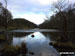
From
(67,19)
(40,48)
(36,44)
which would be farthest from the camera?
(67,19)

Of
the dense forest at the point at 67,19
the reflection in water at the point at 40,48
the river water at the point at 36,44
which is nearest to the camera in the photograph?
the reflection in water at the point at 40,48

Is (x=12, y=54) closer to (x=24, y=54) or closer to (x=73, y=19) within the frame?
(x=24, y=54)

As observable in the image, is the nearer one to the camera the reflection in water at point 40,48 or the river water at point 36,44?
the reflection in water at point 40,48

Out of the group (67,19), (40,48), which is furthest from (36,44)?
(67,19)

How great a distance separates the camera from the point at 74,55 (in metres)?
12.2

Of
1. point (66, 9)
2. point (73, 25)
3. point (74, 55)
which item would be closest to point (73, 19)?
point (73, 25)

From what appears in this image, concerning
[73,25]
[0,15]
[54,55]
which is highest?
[0,15]

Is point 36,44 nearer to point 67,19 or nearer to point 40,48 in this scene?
point 40,48

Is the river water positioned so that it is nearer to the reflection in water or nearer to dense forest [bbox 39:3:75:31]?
the reflection in water

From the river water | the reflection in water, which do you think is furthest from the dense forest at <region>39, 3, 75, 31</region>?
the reflection in water

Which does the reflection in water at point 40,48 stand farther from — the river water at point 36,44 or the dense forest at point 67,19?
the dense forest at point 67,19

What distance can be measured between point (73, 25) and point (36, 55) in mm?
52715

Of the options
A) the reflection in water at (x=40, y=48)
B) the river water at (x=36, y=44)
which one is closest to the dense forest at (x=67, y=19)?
the river water at (x=36, y=44)

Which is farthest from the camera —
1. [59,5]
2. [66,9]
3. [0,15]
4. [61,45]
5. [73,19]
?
[73,19]
